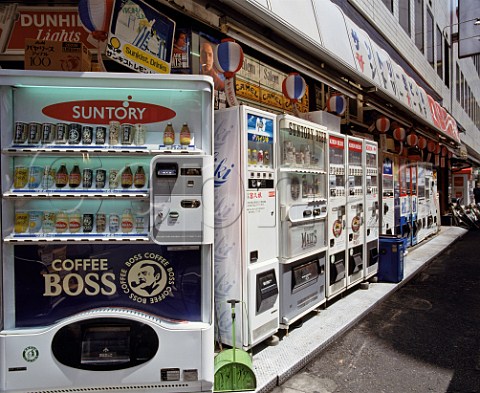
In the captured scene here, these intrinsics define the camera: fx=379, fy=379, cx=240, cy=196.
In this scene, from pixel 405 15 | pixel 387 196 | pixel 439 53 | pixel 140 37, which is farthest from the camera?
pixel 439 53

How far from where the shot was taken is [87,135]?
318 cm

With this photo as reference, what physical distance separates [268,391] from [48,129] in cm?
299

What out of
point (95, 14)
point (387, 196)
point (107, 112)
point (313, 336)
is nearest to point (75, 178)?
point (107, 112)

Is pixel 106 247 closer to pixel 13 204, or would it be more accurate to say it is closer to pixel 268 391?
pixel 13 204

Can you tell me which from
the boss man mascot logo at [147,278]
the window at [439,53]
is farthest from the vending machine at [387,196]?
the window at [439,53]

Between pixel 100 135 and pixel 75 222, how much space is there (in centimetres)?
76

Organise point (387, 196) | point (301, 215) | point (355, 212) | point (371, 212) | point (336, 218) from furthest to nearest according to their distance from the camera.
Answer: point (387, 196) → point (371, 212) → point (355, 212) → point (336, 218) → point (301, 215)

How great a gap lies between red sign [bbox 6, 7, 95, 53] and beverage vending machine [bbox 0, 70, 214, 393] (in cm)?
172

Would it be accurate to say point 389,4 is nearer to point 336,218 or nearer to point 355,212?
point 355,212

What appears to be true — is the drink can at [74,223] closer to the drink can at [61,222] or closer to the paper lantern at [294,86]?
the drink can at [61,222]

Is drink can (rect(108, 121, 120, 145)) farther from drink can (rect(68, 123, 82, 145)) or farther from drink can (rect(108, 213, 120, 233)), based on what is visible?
drink can (rect(108, 213, 120, 233))

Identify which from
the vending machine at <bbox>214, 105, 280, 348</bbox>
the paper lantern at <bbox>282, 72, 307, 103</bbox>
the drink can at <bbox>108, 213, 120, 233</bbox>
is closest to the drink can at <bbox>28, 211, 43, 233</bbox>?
the drink can at <bbox>108, 213, 120, 233</bbox>

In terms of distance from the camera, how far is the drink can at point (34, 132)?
10.1 feet

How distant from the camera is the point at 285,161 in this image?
4543 millimetres
